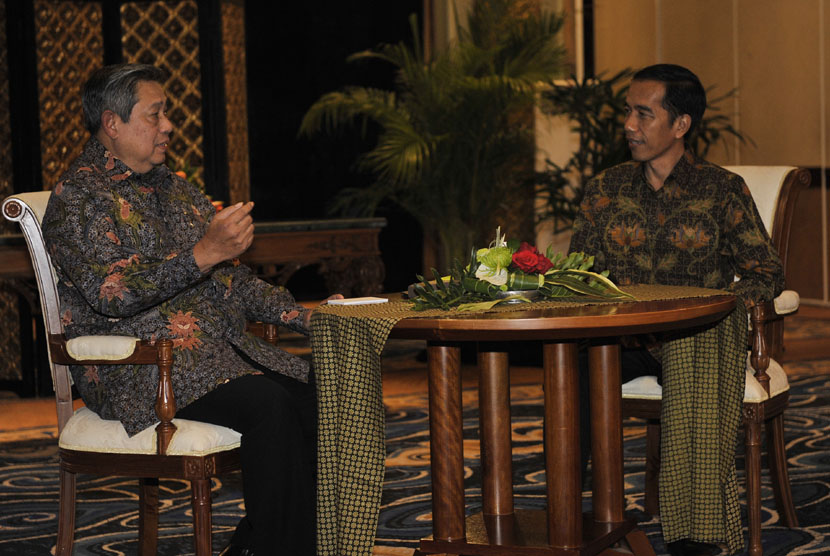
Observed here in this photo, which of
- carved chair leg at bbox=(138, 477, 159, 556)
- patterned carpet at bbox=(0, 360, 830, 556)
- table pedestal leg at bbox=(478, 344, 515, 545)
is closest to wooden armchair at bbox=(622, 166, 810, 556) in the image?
patterned carpet at bbox=(0, 360, 830, 556)

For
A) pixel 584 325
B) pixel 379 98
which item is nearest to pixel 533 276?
pixel 584 325

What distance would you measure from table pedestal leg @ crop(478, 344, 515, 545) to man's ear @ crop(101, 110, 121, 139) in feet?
3.61

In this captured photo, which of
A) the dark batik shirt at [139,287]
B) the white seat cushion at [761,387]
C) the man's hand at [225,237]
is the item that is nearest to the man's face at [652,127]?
the white seat cushion at [761,387]

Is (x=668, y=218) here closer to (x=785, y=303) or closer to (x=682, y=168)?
(x=682, y=168)

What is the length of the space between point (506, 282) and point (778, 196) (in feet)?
4.54

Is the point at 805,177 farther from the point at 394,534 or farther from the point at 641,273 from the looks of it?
the point at 394,534

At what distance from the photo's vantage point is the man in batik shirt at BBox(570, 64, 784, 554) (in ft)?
11.1

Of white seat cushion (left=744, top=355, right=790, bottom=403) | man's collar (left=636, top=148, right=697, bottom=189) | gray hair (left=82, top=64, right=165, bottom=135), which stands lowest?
white seat cushion (left=744, top=355, right=790, bottom=403)

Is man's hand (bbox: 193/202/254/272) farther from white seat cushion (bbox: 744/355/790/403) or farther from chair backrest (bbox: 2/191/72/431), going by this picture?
white seat cushion (bbox: 744/355/790/403)

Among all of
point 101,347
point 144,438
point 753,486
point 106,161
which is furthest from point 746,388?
point 106,161

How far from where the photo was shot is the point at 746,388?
327 cm

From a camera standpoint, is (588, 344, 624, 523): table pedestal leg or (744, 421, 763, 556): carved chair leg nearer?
(588, 344, 624, 523): table pedestal leg

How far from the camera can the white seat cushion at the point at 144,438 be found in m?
2.79

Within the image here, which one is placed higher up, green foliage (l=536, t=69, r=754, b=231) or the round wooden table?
green foliage (l=536, t=69, r=754, b=231)
